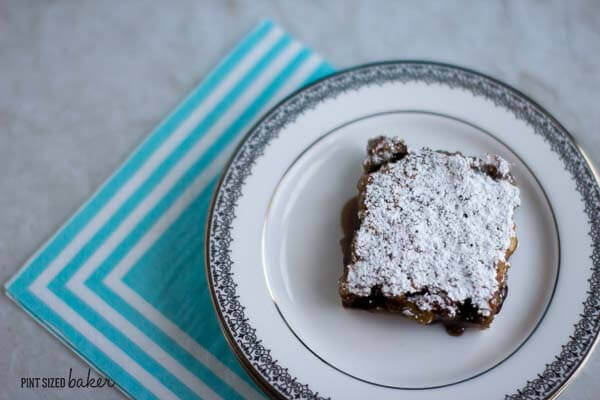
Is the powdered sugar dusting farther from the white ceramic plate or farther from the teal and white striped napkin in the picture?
the teal and white striped napkin

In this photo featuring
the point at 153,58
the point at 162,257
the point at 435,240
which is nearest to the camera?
the point at 435,240

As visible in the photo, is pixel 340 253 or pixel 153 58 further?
pixel 153 58

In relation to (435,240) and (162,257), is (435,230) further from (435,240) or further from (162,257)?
(162,257)

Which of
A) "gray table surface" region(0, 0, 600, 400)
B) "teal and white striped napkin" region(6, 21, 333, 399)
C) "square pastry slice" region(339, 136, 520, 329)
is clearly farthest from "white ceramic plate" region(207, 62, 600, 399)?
"gray table surface" region(0, 0, 600, 400)

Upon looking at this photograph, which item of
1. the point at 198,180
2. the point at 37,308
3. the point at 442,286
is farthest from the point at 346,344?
the point at 37,308

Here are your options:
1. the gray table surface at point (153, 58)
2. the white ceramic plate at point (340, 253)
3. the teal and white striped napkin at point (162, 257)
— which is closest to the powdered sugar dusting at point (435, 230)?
the white ceramic plate at point (340, 253)

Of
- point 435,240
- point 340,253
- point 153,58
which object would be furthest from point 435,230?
point 153,58
